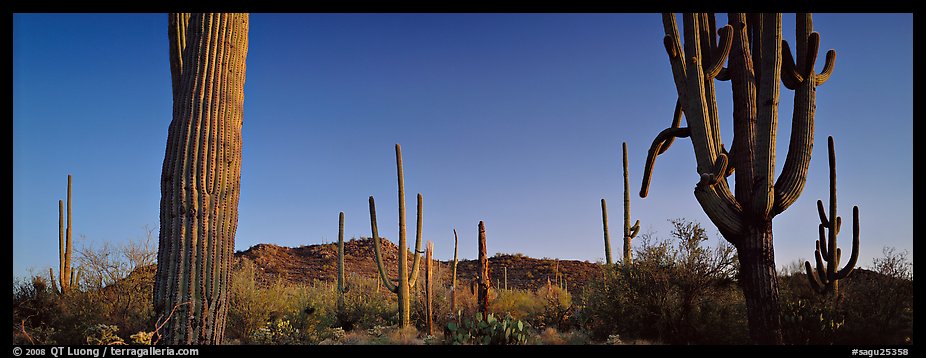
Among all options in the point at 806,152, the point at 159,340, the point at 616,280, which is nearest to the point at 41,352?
the point at 159,340

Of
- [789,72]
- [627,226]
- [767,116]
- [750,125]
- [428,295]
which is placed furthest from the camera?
[627,226]

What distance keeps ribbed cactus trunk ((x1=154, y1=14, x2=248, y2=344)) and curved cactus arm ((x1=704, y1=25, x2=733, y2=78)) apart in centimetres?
703

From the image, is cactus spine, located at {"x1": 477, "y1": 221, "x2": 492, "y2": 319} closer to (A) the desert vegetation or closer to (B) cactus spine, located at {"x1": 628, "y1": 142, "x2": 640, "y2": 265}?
(A) the desert vegetation

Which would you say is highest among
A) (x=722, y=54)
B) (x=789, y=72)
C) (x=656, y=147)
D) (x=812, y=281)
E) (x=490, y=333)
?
(x=722, y=54)

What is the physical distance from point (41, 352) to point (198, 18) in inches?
164

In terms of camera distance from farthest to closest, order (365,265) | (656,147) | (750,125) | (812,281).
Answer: (365,265) → (812,281) → (656,147) → (750,125)

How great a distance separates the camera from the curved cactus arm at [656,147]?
10656 millimetres

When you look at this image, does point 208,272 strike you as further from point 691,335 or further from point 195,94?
point 691,335

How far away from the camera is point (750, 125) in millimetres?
9883

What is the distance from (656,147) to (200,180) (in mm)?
7266

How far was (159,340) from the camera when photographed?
723cm

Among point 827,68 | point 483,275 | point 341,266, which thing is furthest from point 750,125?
point 341,266

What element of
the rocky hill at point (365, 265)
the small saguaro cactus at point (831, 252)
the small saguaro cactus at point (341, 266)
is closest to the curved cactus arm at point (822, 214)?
the small saguaro cactus at point (831, 252)

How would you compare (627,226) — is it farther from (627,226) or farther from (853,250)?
(853,250)
